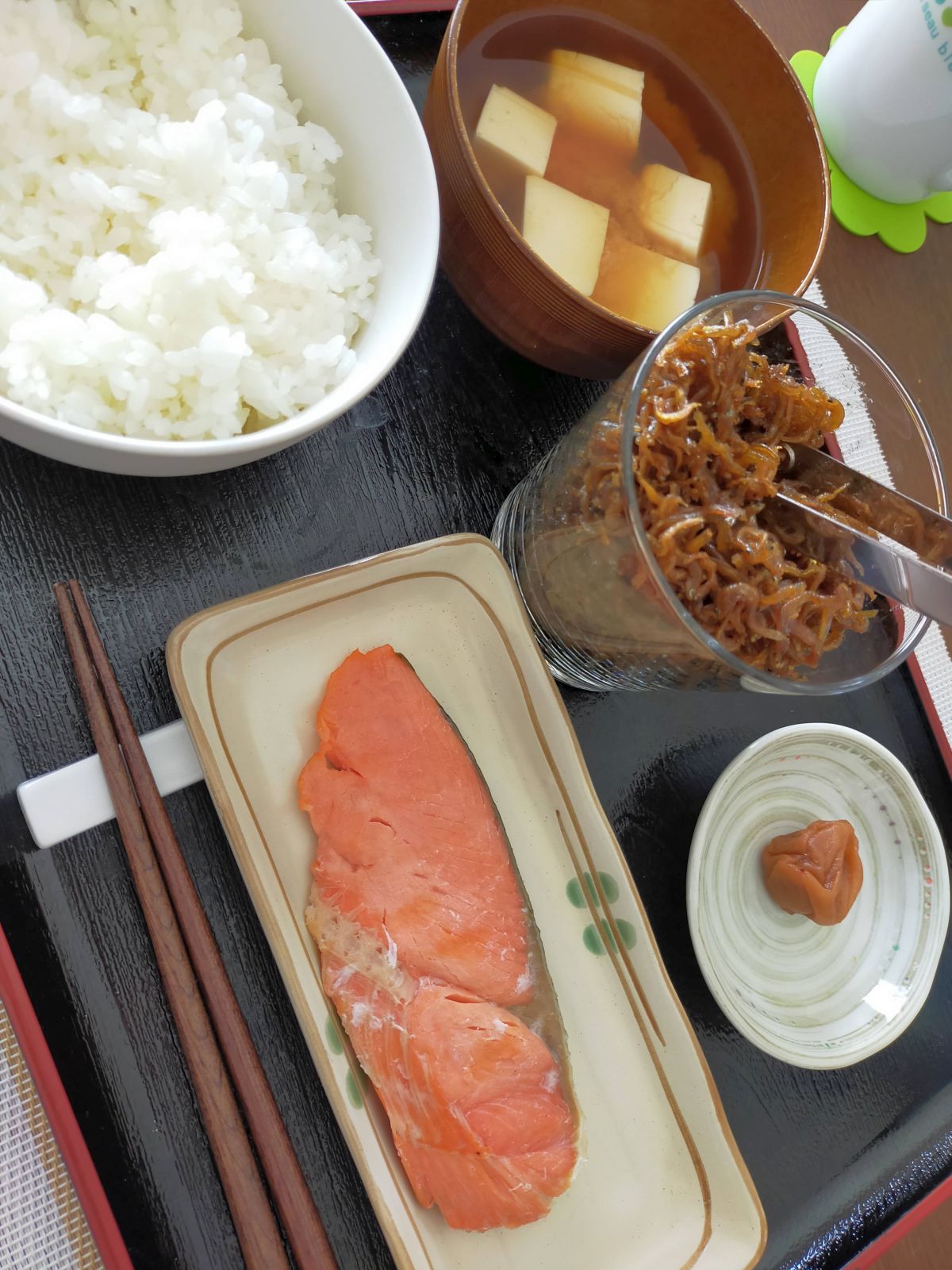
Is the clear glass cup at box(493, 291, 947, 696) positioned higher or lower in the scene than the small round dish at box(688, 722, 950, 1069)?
higher

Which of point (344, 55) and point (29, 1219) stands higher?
point (344, 55)

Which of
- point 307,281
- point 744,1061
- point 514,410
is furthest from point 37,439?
point 744,1061

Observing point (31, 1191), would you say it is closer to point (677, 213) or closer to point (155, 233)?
point (155, 233)

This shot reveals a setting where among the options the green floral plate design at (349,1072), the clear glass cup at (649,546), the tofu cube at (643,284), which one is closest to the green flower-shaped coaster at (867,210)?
the clear glass cup at (649,546)

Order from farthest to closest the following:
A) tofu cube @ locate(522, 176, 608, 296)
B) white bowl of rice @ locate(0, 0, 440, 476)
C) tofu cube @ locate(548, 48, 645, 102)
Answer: tofu cube @ locate(548, 48, 645, 102)
tofu cube @ locate(522, 176, 608, 296)
white bowl of rice @ locate(0, 0, 440, 476)

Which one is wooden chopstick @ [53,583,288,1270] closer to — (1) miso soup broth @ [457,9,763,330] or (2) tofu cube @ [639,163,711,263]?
(1) miso soup broth @ [457,9,763,330]

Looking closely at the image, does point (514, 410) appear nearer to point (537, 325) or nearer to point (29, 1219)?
point (537, 325)

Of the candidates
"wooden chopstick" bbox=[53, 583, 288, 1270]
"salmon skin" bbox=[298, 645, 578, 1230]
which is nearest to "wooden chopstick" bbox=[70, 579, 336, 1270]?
"wooden chopstick" bbox=[53, 583, 288, 1270]
